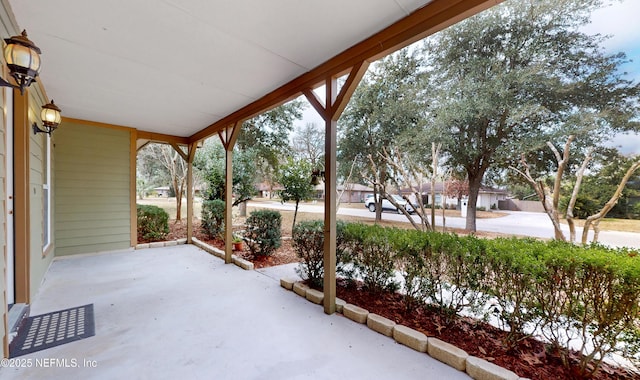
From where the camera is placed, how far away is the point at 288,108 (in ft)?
31.3

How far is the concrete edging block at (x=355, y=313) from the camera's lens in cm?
252

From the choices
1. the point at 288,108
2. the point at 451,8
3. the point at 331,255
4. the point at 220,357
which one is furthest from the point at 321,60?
the point at 288,108

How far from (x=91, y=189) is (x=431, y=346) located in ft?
21.3

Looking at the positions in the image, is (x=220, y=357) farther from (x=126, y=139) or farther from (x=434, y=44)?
(x=434, y=44)

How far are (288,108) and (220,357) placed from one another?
8.80m

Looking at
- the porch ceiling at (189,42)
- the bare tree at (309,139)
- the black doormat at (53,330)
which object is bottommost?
the black doormat at (53,330)

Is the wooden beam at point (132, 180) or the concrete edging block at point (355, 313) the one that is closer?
the concrete edging block at point (355, 313)

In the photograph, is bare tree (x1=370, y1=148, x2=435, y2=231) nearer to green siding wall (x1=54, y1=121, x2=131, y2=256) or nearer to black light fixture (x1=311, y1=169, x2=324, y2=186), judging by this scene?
black light fixture (x1=311, y1=169, x2=324, y2=186)

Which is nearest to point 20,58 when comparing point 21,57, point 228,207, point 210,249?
point 21,57

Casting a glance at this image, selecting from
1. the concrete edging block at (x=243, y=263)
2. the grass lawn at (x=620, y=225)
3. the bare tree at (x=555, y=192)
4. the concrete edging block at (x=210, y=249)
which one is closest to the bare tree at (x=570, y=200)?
the bare tree at (x=555, y=192)

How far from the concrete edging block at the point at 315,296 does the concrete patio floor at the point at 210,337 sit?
109mm

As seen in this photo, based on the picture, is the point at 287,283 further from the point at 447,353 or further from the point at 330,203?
the point at 447,353

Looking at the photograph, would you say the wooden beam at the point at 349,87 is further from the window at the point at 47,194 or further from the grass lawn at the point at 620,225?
the grass lawn at the point at 620,225

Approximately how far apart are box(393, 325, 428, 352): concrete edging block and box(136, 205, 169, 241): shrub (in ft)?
20.3
